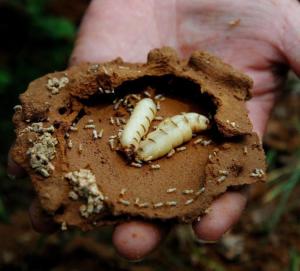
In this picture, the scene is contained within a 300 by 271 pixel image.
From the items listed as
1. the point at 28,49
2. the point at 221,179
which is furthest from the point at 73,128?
the point at 28,49

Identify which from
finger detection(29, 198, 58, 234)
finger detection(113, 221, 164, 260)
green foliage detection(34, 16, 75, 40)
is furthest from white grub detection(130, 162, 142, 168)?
green foliage detection(34, 16, 75, 40)

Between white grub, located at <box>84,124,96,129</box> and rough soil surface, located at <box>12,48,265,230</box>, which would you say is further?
white grub, located at <box>84,124,96,129</box>

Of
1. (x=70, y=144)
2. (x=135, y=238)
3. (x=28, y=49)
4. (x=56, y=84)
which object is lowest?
(x=28, y=49)

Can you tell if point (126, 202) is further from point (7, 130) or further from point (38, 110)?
point (7, 130)

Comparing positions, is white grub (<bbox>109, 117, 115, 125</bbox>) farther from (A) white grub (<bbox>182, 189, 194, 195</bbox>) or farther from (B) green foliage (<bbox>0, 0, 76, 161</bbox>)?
(B) green foliage (<bbox>0, 0, 76, 161</bbox>)

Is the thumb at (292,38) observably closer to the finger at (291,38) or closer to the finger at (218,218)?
the finger at (291,38)

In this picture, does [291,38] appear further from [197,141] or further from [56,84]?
[56,84]

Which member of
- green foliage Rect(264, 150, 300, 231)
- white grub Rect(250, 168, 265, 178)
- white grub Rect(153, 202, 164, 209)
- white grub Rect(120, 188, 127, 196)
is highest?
white grub Rect(250, 168, 265, 178)

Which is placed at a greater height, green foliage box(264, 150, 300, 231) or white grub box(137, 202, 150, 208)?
white grub box(137, 202, 150, 208)
